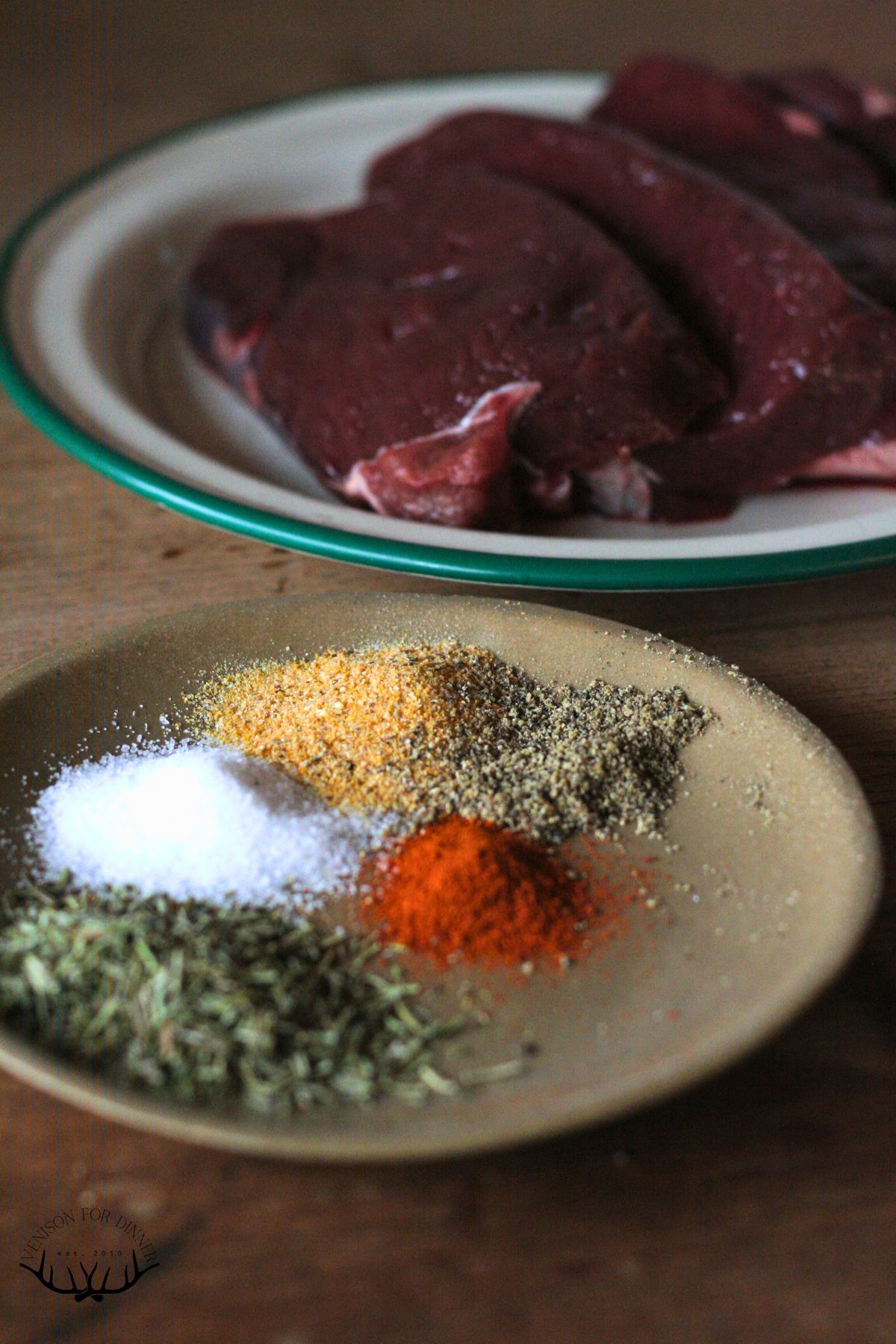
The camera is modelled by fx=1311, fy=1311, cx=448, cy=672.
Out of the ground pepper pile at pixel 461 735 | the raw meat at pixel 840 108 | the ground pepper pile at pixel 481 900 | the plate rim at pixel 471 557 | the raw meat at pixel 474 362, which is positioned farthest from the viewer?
the raw meat at pixel 840 108

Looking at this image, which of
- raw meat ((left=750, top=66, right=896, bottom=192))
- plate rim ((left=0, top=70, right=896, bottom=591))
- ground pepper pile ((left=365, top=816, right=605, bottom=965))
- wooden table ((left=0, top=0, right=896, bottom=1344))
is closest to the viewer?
wooden table ((left=0, top=0, right=896, bottom=1344))

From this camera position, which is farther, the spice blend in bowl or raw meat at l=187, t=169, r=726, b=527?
raw meat at l=187, t=169, r=726, b=527

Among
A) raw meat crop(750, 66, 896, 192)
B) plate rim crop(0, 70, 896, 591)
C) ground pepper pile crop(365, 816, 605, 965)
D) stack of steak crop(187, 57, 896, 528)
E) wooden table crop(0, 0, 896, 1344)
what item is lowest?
wooden table crop(0, 0, 896, 1344)

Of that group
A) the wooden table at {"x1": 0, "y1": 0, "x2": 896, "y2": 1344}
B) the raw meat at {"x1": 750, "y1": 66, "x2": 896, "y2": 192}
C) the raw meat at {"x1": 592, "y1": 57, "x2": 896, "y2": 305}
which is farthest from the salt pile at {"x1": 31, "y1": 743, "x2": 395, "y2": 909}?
the raw meat at {"x1": 750, "y1": 66, "x2": 896, "y2": 192}

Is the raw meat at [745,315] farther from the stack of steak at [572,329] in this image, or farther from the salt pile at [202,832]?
the salt pile at [202,832]

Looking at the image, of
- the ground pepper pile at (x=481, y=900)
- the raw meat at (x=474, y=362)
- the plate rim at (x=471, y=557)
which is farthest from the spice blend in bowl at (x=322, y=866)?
the raw meat at (x=474, y=362)

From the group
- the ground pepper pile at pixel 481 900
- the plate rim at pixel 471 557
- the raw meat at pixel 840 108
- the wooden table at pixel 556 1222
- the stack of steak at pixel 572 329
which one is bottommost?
the wooden table at pixel 556 1222

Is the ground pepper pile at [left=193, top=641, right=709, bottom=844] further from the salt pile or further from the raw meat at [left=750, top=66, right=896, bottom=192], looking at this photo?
the raw meat at [left=750, top=66, right=896, bottom=192]
